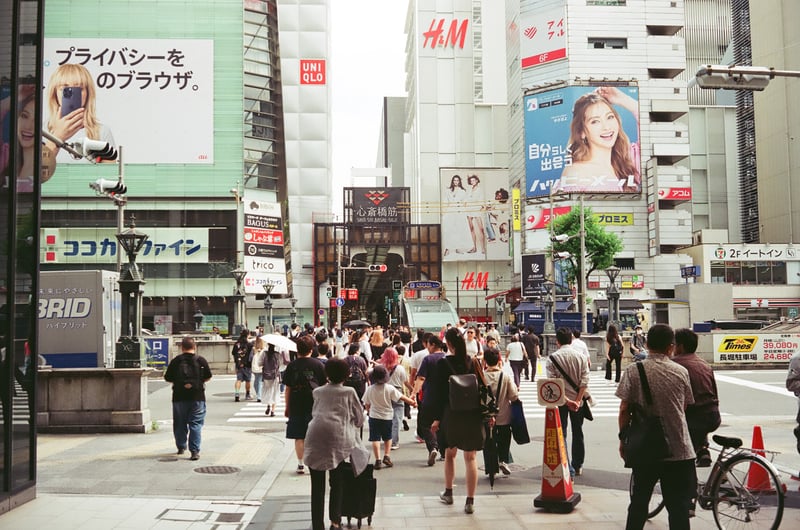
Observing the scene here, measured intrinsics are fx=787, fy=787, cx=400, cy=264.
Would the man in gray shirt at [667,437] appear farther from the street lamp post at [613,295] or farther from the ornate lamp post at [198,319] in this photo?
the ornate lamp post at [198,319]

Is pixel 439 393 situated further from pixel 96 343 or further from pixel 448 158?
pixel 448 158

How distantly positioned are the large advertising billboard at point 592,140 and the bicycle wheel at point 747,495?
2578 inches

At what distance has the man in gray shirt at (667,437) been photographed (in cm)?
590

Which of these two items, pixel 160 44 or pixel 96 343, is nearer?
pixel 96 343

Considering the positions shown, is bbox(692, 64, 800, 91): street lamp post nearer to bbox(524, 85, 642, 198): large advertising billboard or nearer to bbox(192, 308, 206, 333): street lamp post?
bbox(192, 308, 206, 333): street lamp post

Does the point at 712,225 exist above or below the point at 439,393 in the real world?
above

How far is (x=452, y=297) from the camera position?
298 ft

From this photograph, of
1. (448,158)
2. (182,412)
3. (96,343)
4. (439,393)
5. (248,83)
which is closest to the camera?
(439,393)

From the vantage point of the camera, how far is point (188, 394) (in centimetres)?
1160

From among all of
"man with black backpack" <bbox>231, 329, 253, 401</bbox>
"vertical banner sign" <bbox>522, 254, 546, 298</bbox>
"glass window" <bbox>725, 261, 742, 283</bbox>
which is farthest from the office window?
"man with black backpack" <bbox>231, 329, 253, 401</bbox>

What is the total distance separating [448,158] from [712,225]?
33.7 meters

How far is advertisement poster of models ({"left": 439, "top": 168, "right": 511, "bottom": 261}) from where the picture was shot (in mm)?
90062

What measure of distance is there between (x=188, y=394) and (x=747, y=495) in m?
7.86

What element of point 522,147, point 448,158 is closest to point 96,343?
point 522,147
